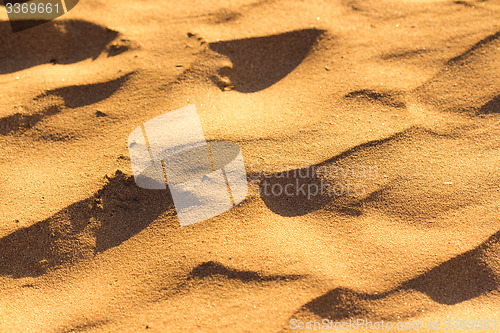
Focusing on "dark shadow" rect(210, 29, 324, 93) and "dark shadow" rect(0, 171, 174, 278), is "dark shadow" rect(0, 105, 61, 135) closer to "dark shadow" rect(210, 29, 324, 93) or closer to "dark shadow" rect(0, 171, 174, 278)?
"dark shadow" rect(0, 171, 174, 278)

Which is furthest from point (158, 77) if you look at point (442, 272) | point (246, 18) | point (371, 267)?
point (442, 272)

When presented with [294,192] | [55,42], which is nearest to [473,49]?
[294,192]

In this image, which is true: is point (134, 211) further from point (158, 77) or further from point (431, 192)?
point (431, 192)

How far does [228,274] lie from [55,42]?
130cm

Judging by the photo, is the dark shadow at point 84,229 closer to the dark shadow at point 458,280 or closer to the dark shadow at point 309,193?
the dark shadow at point 309,193

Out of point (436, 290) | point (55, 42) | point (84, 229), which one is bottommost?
point (436, 290)

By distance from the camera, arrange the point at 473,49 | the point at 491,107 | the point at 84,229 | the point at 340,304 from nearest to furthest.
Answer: the point at 340,304, the point at 84,229, the point at 491,107, the point at 473,49

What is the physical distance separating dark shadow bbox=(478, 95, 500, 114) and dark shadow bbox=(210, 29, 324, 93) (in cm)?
72

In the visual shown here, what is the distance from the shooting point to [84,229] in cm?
124

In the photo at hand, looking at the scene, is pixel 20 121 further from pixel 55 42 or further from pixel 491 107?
pixel 491 107

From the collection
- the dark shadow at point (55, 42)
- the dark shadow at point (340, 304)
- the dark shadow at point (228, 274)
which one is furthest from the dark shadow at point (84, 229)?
the dark shadow at point (55, 42)

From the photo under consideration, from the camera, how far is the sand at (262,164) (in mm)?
1148

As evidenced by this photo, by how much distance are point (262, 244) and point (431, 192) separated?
62 centimetres

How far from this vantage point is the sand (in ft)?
3.77
